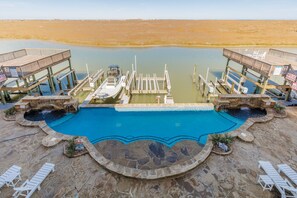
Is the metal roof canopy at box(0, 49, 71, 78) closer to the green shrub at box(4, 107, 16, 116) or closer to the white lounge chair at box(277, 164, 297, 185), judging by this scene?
→ the green shrub at box(4, 107, 16, 116)

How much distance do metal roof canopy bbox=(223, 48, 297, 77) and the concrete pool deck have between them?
6690mm

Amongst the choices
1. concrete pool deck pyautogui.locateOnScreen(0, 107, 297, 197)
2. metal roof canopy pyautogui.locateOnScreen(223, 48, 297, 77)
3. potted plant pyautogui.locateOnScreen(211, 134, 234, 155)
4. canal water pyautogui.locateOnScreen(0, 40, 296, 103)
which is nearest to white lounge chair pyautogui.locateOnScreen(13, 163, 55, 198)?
concrete pool deck pyautogui.locateOnScreen(0, 107, 297, 197)

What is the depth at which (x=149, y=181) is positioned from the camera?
6852 mm

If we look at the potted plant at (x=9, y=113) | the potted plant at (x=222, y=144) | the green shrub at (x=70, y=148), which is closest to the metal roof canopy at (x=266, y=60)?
the potted plant at (x=222, y=144)

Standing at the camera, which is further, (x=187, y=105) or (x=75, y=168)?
(x=187, y=105)

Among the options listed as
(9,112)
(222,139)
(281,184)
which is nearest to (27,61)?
(9,112)

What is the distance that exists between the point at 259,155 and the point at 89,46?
4621cm

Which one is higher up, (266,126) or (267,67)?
(267,67)

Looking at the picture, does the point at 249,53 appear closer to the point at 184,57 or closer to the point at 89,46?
the point at 184,57

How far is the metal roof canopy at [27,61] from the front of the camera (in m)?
13.5

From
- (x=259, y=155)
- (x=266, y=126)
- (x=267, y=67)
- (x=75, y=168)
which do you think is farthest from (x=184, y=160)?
(x=267, y=67)

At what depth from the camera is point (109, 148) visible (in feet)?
29.2

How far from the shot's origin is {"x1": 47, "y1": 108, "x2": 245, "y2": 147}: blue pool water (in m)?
10.2

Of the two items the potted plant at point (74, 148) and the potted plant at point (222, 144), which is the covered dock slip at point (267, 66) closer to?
the potted plant at point (222, 144)
